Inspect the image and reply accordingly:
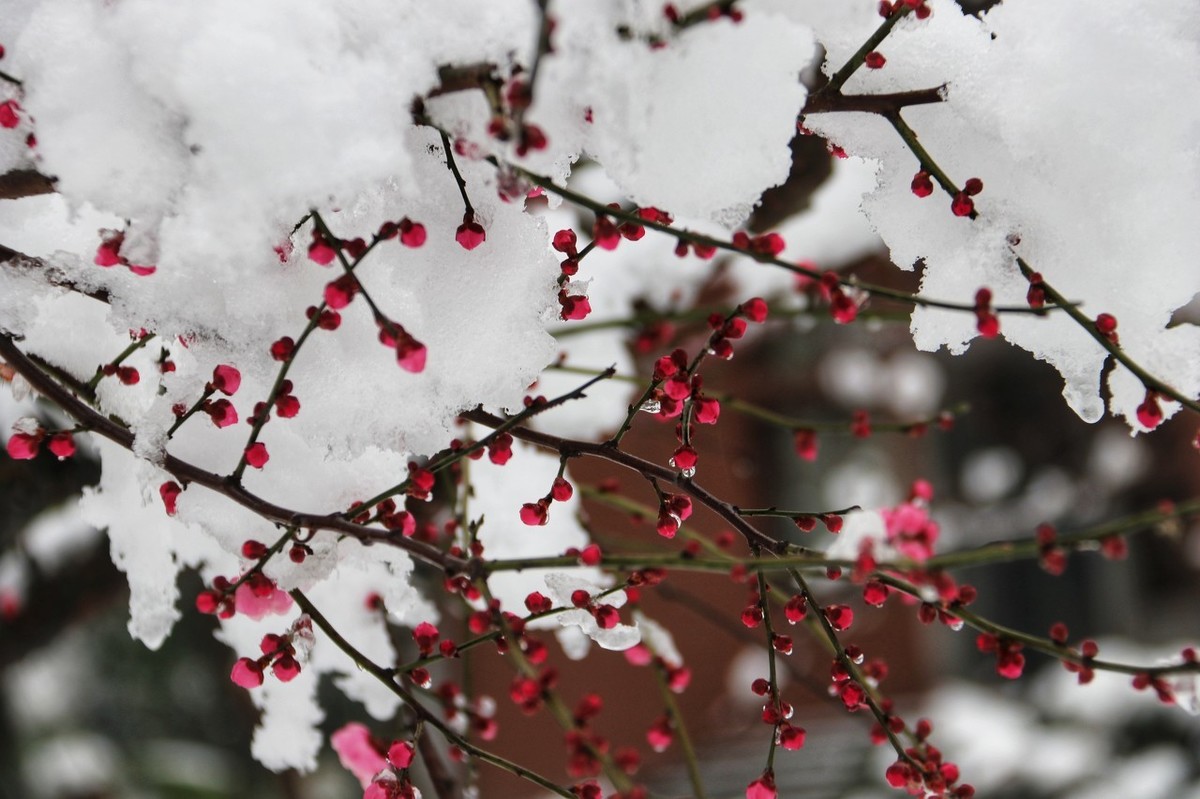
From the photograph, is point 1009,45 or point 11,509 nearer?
point 1009,45

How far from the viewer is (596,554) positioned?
752 millimetres

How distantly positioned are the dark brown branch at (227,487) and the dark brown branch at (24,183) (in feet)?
0.42

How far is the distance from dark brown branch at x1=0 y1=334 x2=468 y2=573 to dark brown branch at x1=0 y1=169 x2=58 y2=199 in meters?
0.13

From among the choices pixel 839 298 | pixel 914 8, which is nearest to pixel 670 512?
pixel 839 298

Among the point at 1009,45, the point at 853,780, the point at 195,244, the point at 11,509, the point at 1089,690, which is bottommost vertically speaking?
the point at 195,244

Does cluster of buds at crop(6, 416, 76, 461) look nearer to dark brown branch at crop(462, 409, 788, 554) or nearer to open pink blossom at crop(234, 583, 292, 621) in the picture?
open pink blossom at crop(234, 583, 292, 621)

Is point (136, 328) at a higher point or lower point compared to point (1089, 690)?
lower

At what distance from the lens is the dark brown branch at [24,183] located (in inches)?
32.4

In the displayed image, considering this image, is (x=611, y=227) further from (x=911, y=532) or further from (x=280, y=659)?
(x=280, y=659)

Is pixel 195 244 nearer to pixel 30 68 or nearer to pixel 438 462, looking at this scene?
pixel 30 68

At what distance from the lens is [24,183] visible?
83cm

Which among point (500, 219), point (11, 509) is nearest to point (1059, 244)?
point (500, 219)

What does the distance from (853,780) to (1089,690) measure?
145 cm

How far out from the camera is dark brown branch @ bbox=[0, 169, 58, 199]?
824mm
